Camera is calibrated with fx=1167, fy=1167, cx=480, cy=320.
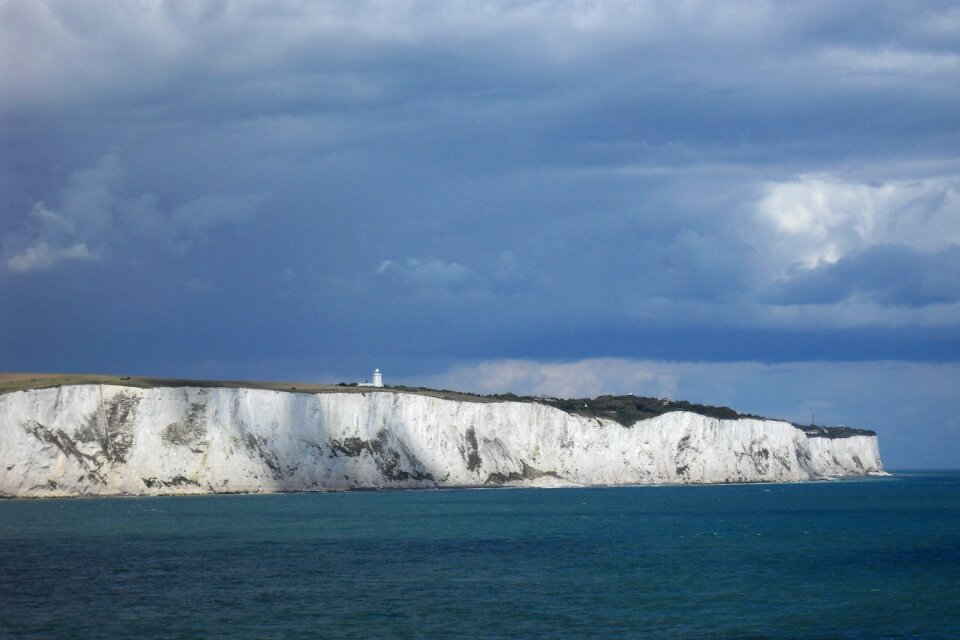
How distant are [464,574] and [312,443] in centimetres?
5351

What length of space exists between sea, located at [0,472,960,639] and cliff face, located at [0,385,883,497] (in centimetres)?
790

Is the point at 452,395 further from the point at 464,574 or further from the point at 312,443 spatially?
the point at 464,574

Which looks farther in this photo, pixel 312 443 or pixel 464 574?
pixel 312 443

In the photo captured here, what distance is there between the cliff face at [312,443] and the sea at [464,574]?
7897 mm

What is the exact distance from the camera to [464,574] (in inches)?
1538

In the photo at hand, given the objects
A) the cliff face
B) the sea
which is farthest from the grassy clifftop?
the sea

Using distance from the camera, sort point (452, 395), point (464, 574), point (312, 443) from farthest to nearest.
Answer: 1. point (452, 395)
2. point (312, 443)
3. point (464, 574)

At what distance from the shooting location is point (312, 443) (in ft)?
299

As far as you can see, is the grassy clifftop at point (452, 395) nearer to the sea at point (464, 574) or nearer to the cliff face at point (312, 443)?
the cliff face at point (312, 443)

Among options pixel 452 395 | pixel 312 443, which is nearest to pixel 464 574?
pixel 312 443

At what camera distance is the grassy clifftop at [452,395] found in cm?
8525

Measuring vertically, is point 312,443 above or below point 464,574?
above

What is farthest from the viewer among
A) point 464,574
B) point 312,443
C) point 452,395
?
point 452,395

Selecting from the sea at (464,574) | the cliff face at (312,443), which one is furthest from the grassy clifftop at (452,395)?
the sea at (464,574)
